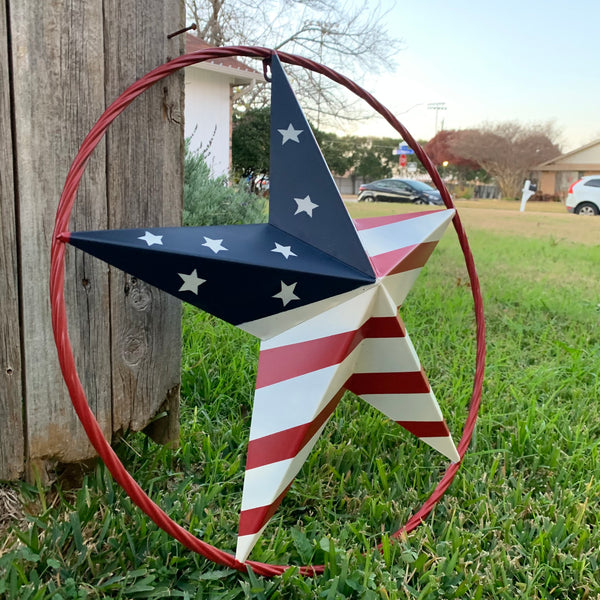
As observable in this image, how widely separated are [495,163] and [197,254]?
612 inches

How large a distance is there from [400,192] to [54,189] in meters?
12.8

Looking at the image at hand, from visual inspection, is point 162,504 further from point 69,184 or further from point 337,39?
point 337,39

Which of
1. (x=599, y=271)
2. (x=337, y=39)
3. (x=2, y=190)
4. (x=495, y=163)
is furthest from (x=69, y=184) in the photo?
(x=495, y=163)

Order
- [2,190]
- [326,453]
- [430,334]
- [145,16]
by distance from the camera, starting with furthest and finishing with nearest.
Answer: [430,334] → [326,453] → [145,16] → [2,190]

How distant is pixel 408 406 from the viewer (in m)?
1.36

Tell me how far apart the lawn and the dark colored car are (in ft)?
34.0

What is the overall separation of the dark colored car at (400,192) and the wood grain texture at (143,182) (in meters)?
11.2

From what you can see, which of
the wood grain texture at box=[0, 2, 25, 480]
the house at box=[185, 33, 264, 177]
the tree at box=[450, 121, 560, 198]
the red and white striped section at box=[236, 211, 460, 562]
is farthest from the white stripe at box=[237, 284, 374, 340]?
the tree at box=[450, 121, 560, 198]

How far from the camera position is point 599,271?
4523mm

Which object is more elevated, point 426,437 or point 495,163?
point 495,163

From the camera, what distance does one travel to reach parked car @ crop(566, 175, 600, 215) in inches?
363

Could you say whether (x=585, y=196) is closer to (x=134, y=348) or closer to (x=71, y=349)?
(x=134, y=348)

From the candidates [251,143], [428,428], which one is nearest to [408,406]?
[428,428]

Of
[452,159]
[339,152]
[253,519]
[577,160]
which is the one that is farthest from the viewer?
[452,159]
